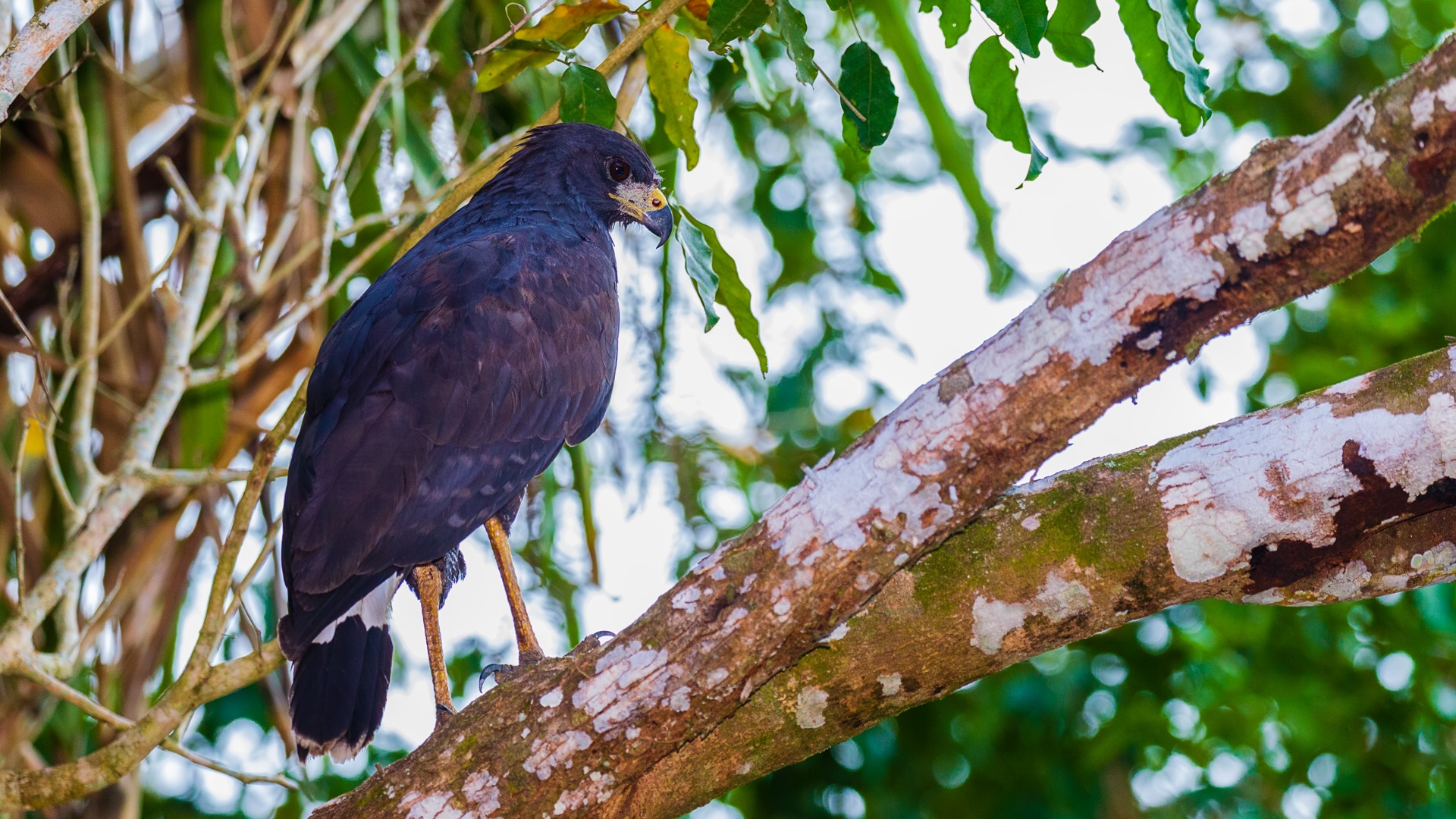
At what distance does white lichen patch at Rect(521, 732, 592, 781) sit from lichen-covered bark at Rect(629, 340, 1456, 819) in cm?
21

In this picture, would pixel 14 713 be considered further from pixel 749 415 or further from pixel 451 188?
pixel 749 415

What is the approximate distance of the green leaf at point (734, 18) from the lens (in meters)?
2.82

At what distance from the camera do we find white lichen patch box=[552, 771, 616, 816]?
246 cm

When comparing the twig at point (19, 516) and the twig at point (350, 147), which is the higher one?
the twig at point (350, 147)

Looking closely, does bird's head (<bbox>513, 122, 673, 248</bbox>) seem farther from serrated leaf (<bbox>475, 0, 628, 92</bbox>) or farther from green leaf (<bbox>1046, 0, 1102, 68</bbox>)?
green leaf (<bbox>1046, 0, 1102, 68</bbox>)

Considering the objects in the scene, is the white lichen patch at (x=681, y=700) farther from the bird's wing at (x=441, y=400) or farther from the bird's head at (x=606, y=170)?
the bird's head at (x=606, y=170)

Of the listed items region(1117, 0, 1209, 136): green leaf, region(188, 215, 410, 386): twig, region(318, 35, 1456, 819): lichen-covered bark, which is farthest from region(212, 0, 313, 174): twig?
region(1117, 0, 1209, 136): green leaf

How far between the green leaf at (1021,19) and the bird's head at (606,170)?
1.68 meters

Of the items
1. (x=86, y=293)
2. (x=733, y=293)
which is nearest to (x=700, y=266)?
(x=733, y=293)

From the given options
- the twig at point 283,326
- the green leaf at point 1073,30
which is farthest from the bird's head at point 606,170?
the green leaf at point 1073,30

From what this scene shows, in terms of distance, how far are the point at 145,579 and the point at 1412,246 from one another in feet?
18.9

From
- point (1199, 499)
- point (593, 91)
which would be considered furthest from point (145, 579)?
point (1199, 499)

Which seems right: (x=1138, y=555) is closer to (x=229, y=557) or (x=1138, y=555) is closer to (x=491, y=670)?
(x=491, y=670)

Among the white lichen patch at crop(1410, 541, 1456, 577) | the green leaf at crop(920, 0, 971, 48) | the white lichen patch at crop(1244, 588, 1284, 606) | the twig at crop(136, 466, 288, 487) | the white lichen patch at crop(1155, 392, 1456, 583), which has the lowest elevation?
the white lichen patch at crop(1410, 541, 1456, 577)
